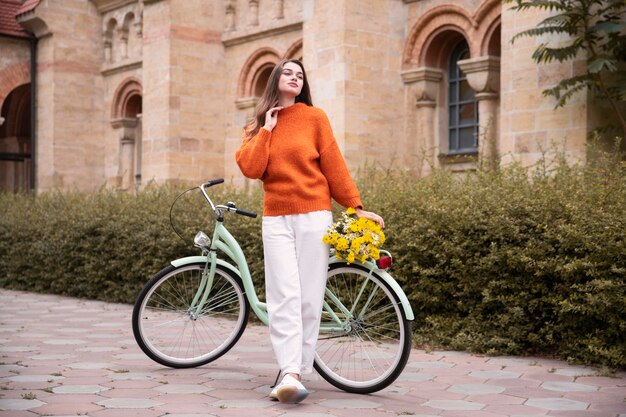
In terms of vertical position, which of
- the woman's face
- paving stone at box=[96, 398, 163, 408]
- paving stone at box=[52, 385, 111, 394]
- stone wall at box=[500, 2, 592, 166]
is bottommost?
paving stone at box=[52, 385, 111, 394]

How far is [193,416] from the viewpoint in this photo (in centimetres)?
464

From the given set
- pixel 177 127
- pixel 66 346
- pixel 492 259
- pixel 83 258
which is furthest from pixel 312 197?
pixel 177 127

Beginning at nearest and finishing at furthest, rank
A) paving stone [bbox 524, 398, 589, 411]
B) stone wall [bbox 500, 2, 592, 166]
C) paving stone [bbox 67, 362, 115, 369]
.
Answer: paving stone [bbox 524, 398, 589, 411] → paving stone [bbox 67, 362, 115, 369] → stone wall [bbox 500, 2, 592, 166]

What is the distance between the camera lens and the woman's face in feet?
17.2

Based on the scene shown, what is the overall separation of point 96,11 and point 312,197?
19233mm

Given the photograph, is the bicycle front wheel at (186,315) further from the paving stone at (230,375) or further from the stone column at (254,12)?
the stone column at (254,12)

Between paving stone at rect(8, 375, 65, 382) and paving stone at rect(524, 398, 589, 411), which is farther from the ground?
paving stone at rect(8, 375, 65, 382)

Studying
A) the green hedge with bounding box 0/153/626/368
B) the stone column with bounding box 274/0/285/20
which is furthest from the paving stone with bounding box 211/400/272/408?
the stone column with bounding box 274/0/285/20

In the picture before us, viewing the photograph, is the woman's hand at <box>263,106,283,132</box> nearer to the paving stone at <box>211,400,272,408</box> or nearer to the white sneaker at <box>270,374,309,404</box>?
the white sneaker at <box>270,374,309,404</box>

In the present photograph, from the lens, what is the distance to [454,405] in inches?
198

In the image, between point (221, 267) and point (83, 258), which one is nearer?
point (221, 267)

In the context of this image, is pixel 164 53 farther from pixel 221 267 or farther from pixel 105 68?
pixel 221 267

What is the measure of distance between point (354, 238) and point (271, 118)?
2.80ft

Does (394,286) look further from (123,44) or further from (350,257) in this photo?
(123,44)
